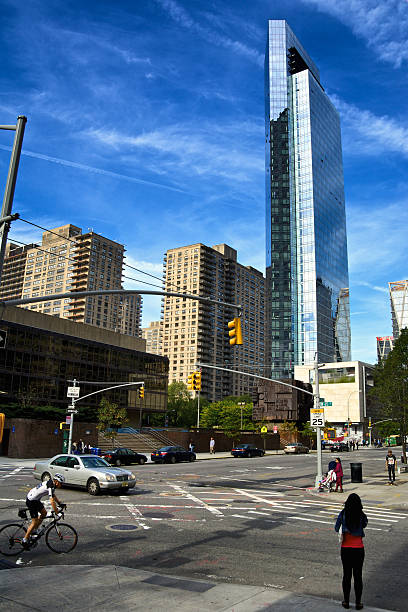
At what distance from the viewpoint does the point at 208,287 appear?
186m

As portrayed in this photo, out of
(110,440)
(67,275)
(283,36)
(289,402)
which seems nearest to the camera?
(110,440)

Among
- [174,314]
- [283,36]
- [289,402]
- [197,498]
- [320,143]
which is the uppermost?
[283,36]

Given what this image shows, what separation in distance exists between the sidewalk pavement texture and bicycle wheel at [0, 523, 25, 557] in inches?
54.9

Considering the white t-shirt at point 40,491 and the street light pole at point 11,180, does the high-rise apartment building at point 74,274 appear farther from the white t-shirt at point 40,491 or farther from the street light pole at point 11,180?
the white t-shirt at point 40,491

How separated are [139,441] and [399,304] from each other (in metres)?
161

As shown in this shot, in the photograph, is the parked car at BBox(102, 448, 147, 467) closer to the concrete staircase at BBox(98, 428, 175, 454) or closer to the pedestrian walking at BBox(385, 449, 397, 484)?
the concrete staircase at BBox(98, 428, 175, 454)

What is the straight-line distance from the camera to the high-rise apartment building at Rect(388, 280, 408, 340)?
191 meters

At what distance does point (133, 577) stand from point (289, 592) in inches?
108

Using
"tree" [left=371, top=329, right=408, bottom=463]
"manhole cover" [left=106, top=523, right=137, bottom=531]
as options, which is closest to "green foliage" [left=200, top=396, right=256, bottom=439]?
"tree" [left=371, top=329, right=408, bottom=463]

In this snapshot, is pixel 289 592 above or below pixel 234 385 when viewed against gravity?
below

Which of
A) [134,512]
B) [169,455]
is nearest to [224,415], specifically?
[169,455]

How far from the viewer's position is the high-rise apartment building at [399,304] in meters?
191

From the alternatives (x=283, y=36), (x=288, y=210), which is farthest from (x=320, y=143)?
(x=283, y=36)

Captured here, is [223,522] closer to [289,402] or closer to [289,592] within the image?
[289,592]
